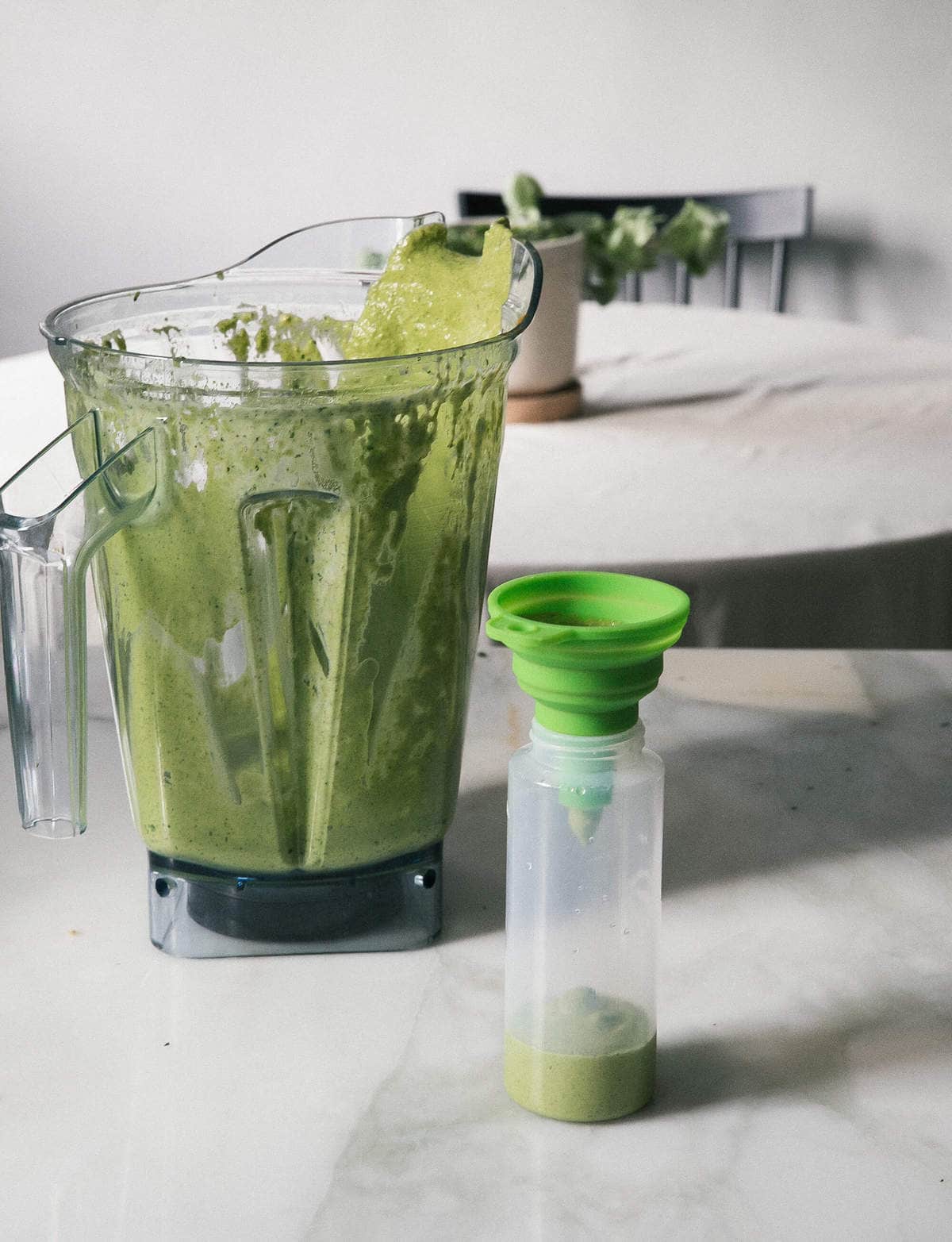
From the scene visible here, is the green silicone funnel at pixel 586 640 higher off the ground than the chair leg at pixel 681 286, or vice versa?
the green silicone funnel at pixel 586 640

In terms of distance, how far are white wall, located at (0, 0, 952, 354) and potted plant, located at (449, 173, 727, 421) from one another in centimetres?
139

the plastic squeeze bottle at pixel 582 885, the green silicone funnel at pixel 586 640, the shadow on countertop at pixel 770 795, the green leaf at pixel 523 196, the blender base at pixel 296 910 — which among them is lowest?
the shadow on countertop at pixel 770 795

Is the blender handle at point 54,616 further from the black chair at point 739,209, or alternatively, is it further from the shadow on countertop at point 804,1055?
the black chair at point 739,209

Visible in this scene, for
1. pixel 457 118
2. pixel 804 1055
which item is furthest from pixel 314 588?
pixel 457 118

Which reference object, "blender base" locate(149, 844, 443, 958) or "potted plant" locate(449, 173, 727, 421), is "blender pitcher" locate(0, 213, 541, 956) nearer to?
"blender base" locate(149, 844, 443, 958)

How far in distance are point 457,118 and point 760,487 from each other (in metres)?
2.00

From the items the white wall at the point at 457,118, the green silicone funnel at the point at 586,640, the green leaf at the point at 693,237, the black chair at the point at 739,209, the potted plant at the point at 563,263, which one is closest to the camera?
the green silicone funnel at the point at 586,640

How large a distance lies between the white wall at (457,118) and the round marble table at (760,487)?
4.40 ft

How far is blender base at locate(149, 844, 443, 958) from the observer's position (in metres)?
0.51

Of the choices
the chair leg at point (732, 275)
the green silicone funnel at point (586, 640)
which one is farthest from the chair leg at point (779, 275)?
the green silicone funnel at point (586, 640)

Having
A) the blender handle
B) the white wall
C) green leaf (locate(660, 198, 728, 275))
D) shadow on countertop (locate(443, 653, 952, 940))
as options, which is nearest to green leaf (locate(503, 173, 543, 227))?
green leaf (locate(660, 198, 728, 275))

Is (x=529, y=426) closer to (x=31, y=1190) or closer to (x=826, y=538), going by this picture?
(x=826, y=538)

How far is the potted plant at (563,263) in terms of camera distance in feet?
4.11

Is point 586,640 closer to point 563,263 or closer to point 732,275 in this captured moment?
point 563,263
